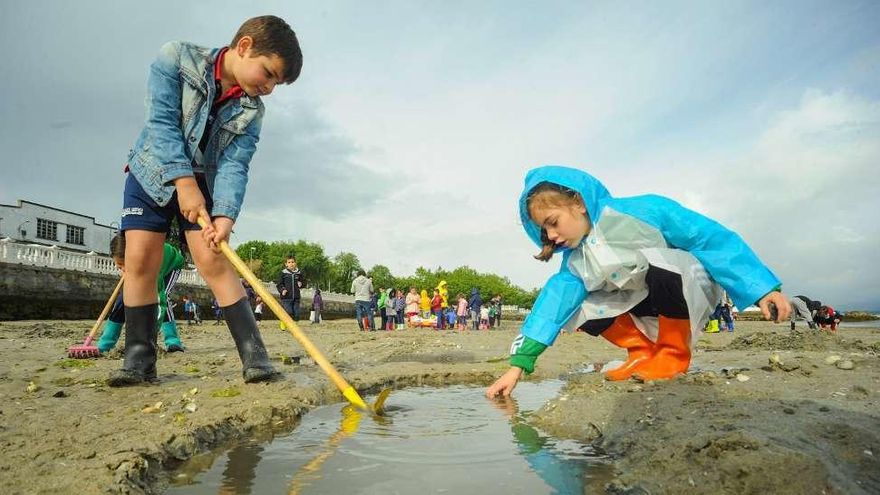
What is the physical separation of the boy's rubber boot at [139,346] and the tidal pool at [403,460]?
3.84 feet

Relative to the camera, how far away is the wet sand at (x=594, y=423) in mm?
1508

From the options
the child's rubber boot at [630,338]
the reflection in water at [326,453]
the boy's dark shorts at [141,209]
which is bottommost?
the reflection in water at [326,453]

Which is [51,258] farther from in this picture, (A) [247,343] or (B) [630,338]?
(B) [630,338]

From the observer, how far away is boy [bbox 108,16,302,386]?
293 cm

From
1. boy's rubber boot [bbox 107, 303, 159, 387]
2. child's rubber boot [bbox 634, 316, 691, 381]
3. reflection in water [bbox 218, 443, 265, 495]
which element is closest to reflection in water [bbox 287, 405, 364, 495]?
reflection in water [bbox 218, 443, 265, 495]

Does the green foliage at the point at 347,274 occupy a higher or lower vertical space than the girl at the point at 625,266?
higher

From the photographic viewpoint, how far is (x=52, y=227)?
39938 mm

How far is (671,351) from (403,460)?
2189 mm

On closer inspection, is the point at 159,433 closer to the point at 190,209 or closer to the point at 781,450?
the point at 190,209

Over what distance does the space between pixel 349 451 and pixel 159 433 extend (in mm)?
722

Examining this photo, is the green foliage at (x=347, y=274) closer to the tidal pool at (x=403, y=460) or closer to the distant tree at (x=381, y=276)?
the distant tree at (x=381, y=276)

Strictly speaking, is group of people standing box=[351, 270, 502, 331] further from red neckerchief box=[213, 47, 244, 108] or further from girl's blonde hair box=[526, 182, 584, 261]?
girl's blonde hair box=[526, 182, 584, 261]

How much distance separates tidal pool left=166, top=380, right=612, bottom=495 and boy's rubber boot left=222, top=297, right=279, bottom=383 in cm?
62

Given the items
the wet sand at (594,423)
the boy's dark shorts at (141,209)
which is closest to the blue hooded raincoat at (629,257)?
the wet sand at (594,423)
